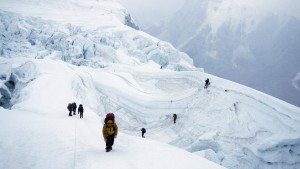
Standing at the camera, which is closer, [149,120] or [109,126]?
[109,126]

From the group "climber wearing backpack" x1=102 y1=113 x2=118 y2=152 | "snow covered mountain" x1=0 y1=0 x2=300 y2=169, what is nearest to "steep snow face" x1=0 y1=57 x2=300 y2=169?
"snow covered mountain" x1=0 y1=0 x2=300 y2=169

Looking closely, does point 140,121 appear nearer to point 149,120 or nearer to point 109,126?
point 149,120

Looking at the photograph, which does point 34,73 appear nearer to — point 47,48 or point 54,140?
point 54,140

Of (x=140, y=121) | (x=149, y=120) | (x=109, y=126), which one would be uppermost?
(x=149, y=120)

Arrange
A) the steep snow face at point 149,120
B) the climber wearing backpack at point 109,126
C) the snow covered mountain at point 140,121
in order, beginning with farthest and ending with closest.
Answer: the steep snow face at point 149,120, the snow covered mountain at point 140,121, the climber wearing backpack at point 109,126

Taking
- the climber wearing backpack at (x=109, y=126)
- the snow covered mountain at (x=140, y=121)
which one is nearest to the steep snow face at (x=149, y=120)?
the snow covered mountain at (x=140, y=121)

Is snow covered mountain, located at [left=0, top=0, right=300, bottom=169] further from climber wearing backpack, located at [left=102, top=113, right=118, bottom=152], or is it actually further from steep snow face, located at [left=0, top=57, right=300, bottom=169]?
climber wearing backpack, located at [left=102, top=113, right=118, bottom=152]

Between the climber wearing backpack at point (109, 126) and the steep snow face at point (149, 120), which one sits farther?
the steep snow face at point (149, 120)

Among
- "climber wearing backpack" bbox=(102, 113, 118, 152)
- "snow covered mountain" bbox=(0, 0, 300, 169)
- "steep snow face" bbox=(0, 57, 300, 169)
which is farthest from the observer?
"steep snow face" bbox=(0, 57, 300, 169)

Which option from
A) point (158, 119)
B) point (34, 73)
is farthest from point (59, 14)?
point (158, 119)

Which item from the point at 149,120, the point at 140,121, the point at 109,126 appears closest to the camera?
the point at 109,126

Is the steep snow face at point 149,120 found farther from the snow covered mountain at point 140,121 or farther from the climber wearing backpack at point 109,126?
Result: the climber wearing backpack at point 109,126

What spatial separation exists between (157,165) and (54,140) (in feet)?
15.4

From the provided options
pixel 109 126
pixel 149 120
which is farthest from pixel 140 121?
pixel 109 126
